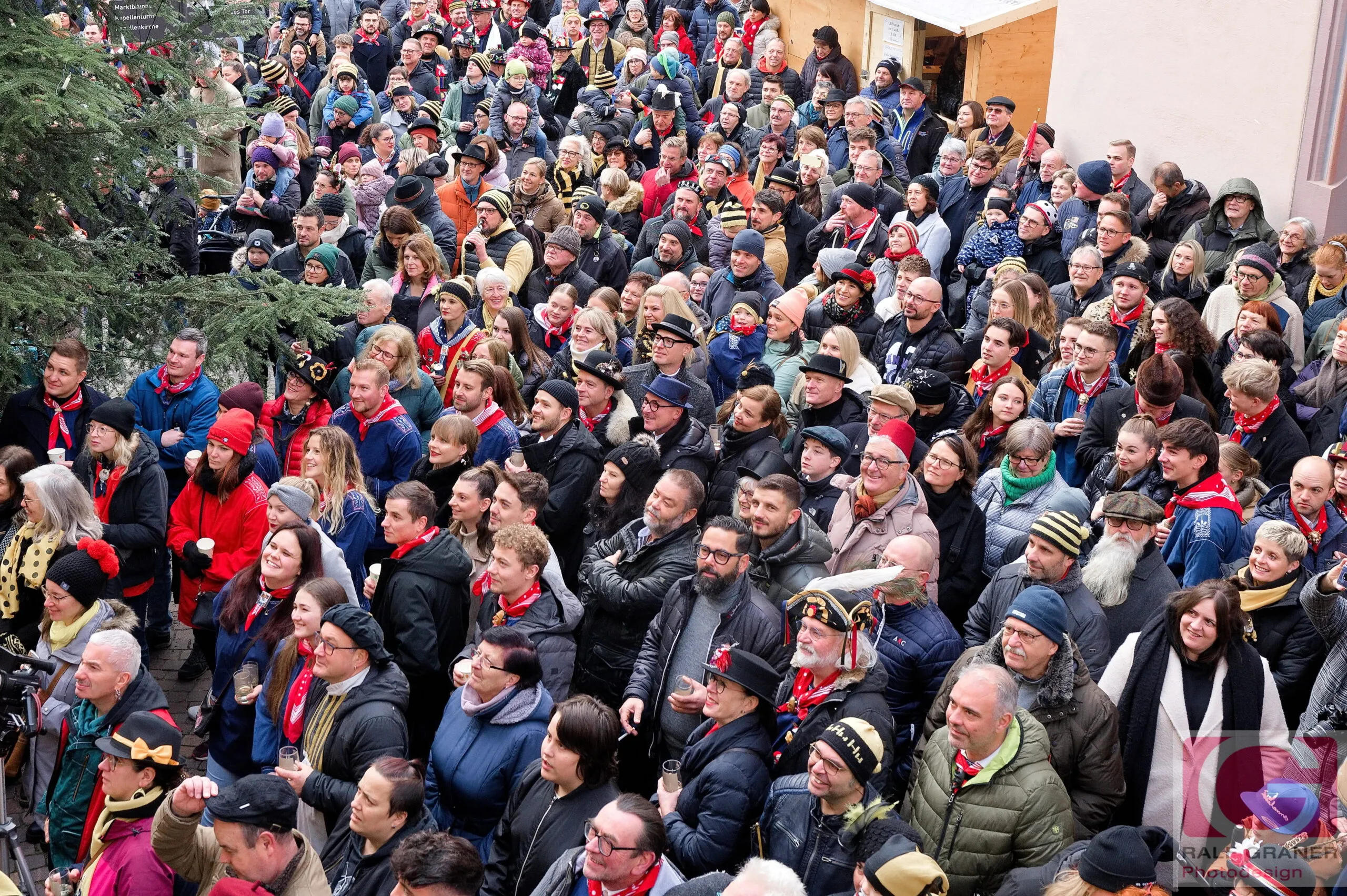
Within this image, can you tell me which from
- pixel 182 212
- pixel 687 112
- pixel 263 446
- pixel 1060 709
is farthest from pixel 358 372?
pixel 687 112

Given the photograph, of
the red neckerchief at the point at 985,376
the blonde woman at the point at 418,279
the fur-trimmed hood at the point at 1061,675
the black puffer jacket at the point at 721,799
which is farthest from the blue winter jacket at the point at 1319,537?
the blonde woman at the point at 418,279

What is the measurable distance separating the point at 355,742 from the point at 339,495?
1931 mm

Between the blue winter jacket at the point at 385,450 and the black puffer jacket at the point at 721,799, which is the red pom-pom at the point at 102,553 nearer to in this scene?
the blue winter jacket at the point at 385,450

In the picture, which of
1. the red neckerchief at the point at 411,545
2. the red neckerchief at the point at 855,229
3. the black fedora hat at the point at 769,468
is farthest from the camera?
the red neckerchief at the point at 855,229

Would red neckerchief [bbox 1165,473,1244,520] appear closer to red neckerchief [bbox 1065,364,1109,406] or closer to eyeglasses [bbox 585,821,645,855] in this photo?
red neckerchief [bbox 1065,364,1109,406]

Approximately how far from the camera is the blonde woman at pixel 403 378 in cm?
823

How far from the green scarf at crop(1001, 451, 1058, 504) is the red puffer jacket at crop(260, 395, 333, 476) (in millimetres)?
4033

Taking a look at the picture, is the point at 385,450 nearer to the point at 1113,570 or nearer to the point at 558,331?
the point at 558,331

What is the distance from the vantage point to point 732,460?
7586 millimetres

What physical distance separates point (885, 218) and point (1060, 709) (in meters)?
7.64

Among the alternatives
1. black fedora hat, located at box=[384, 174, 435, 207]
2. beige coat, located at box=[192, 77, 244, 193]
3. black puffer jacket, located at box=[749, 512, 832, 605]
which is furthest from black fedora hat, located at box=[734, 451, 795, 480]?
beige coat, located at box=[192, 77, 244, 193]

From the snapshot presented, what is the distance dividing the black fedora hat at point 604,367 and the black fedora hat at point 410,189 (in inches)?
146

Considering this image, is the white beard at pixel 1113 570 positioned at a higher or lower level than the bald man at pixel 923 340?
lower

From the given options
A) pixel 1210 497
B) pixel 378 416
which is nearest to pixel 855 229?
pixel 378 416
